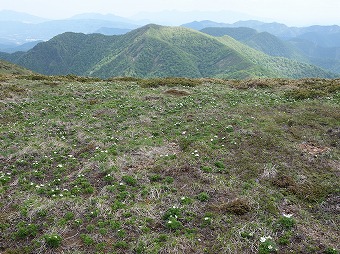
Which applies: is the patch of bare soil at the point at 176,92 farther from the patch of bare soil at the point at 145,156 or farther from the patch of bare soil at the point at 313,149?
the patch of bare soil at the point at 313,149

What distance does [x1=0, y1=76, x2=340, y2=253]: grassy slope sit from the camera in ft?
37.2

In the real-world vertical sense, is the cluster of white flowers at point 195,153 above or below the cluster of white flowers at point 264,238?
above

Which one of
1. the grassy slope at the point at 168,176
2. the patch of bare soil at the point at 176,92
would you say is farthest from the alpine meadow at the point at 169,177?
the patch of bare soil at the point at 176,92

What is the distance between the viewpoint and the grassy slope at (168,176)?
11.3m

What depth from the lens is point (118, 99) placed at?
30375 mm

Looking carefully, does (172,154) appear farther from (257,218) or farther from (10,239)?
(10,239)

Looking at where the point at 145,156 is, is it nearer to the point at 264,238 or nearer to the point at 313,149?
the point at 264,238

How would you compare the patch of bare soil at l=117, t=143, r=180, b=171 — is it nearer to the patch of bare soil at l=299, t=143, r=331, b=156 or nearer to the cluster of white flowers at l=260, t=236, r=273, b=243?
the cluster of white flowers at l=260, t=236, r=273, b=243

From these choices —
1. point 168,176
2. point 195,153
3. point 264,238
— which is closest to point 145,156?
point 168,176

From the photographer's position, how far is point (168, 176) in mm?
15859

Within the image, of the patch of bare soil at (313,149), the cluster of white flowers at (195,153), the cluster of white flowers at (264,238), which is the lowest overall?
the patch of bare soil at (313,149)

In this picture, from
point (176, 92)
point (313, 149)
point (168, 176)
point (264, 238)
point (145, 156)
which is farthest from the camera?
point (176, 92)

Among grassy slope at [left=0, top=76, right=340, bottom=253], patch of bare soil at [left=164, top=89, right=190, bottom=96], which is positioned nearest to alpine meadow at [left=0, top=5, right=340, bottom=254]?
grassy slope at [left=0, top=76, right=340, bottom=253]

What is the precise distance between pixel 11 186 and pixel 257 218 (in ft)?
42.4
